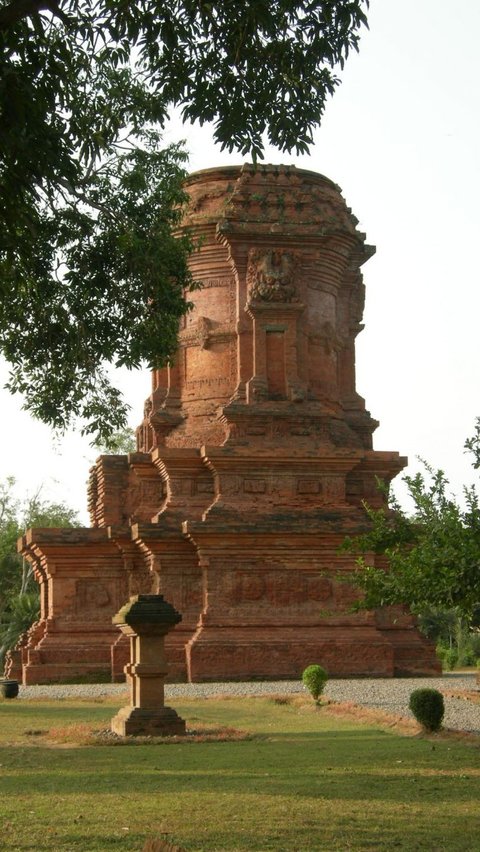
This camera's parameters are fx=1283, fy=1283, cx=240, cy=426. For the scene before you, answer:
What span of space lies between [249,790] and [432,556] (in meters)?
3.79

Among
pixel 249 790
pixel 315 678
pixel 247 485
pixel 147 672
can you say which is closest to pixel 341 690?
pixel 315 678

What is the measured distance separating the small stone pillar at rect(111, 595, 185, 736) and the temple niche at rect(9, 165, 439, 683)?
823cm

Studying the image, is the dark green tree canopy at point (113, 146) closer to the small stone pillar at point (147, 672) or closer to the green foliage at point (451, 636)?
the small stone pillar at point (147, 672)

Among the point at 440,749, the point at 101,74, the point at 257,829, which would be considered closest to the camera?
the point at 257,829

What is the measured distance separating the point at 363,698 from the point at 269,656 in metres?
4.50

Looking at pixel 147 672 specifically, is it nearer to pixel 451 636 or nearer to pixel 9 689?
pixel 9 689

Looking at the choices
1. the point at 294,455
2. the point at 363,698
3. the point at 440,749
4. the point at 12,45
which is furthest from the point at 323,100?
the point at 294,455

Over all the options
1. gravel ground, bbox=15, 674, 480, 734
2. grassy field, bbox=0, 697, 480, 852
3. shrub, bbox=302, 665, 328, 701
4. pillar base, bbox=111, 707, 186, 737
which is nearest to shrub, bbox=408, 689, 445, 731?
grassy field, bbox=0, 697, 480, 852

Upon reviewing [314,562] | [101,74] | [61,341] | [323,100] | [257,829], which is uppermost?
[101,74]

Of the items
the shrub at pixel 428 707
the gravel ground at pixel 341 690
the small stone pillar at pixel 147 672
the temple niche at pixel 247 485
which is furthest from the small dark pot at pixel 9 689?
the shrub at pixel 428 707

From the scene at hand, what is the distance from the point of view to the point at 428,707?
1417 centimetres

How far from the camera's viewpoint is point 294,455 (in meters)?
25.1

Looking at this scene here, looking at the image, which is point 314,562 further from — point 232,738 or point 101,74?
point 101,74

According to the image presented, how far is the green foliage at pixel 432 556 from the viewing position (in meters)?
12.9
